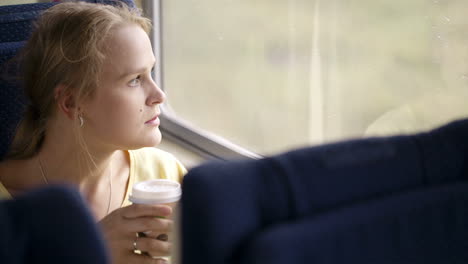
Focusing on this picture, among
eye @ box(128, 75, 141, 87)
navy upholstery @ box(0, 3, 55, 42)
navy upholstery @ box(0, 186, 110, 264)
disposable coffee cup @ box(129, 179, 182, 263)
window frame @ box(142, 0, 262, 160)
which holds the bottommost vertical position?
window frame @ box(142, 0, 262, 160)

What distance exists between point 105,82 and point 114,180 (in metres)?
0.28

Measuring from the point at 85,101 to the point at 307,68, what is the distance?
0.74 m

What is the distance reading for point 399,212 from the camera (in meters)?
0.70

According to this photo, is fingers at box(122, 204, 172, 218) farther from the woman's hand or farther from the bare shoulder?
the bare shoulder

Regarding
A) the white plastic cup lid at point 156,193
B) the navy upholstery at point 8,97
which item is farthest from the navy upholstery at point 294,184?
the navy upholstery at point 8,97

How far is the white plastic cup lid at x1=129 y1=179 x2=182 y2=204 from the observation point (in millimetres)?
1048

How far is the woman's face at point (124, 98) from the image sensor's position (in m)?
1.42

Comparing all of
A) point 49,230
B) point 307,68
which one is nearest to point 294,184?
point 49,230

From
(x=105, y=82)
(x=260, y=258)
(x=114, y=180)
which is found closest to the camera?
(x=260, y=258)

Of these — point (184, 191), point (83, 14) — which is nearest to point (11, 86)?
point (83, 14)

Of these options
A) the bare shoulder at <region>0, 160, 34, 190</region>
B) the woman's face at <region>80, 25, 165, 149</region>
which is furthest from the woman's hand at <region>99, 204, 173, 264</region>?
the bare shoulder at <region>0, 160, 34, 190</region>

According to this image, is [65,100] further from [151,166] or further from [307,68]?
[307,68]

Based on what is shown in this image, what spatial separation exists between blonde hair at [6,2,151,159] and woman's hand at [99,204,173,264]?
38 centimetres

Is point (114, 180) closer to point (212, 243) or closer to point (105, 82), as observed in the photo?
point (105, 82)
